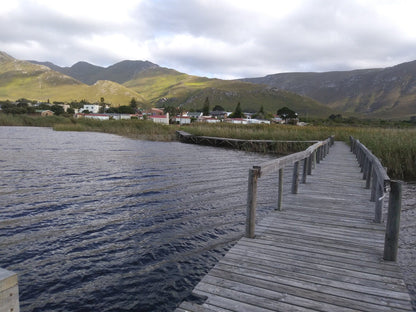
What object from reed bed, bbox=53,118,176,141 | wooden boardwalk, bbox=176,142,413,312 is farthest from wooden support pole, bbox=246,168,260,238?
reed bed, bbox=53,118,176,141

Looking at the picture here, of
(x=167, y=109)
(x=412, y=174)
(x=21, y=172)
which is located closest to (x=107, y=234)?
(x=21, y=172)

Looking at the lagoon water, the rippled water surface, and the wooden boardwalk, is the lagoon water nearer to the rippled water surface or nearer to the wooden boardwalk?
the rippled water surface

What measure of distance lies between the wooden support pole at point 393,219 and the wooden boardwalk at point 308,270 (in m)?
0.19

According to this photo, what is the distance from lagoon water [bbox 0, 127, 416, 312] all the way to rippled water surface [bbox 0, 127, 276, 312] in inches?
0.7

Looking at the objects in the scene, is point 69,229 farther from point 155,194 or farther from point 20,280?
point 155,194

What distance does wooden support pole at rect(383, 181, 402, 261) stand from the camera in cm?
401

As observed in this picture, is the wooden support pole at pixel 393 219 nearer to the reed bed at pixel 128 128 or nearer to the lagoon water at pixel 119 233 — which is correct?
the lagoon water at pixel 119 233

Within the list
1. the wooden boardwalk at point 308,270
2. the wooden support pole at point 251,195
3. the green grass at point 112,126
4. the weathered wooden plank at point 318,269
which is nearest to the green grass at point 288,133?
the green grass at point 112,126

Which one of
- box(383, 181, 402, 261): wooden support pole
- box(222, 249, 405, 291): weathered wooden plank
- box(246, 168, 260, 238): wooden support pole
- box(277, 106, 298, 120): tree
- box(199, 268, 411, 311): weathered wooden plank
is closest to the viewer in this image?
box(199, 268, 411, 311): weathered wooden plank

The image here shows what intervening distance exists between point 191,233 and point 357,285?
430 centimetres

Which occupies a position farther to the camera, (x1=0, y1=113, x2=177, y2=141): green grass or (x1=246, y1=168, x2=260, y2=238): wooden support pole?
(x1=0, y1=113, x2=177, y2=141): green grass

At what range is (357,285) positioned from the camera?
3.56 m

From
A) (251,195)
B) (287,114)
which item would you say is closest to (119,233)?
(251,195)

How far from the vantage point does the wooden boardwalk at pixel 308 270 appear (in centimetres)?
320
